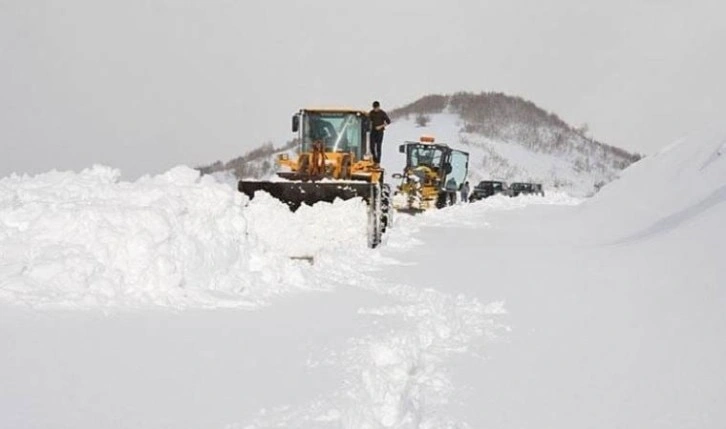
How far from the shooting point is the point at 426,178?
24.4 meters

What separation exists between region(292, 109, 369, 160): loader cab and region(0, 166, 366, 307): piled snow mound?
5.56m

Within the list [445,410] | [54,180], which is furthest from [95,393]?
[54,180]

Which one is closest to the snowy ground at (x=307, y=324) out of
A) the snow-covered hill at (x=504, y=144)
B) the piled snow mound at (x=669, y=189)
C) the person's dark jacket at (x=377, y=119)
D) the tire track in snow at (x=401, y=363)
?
the tire track in snow at (x=401, y=363)

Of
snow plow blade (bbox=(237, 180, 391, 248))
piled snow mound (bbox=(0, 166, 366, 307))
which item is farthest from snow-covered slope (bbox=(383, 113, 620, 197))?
piled snow mound (bbox=(0, 166, 366, 307))

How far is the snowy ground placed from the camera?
135 inches

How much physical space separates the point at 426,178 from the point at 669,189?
10459 millimetres

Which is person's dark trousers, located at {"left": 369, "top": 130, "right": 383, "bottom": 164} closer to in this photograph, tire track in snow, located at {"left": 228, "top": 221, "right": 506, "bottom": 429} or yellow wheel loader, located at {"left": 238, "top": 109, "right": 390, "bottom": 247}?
yellow wheel loader, located at {"left": 238, "top": 109, "right": 390, "bottom": 247}

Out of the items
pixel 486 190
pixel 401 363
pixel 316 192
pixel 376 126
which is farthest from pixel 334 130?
pixel 486 190

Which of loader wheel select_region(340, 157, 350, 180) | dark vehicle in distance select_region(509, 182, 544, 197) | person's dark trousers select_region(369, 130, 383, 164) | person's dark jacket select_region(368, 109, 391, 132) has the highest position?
person's dark jacket select_region(368, 109, 391, 132)

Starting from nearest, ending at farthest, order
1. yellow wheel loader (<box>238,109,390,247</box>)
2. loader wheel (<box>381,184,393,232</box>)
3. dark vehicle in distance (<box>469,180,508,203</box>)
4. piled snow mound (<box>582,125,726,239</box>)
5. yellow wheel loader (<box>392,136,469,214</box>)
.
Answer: piled snow mound (<box>582,125,726,239</box>), yellow wheel loader (<box>238,109,390,247</box>), loader wheel (<box>381,184,393,232</box>), yellow wheel loader (<box>392,136,469,214</box>), dark vehicle in distance (<box>469,180,508,203</box>)

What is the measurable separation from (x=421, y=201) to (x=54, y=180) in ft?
52.1

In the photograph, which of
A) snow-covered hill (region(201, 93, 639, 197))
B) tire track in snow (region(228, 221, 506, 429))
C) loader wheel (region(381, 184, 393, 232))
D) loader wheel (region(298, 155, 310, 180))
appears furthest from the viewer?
snow-covered hill (region(201, 93, 639, 197))

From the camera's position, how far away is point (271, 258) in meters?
7.51

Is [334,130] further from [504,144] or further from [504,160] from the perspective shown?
[504,144]
